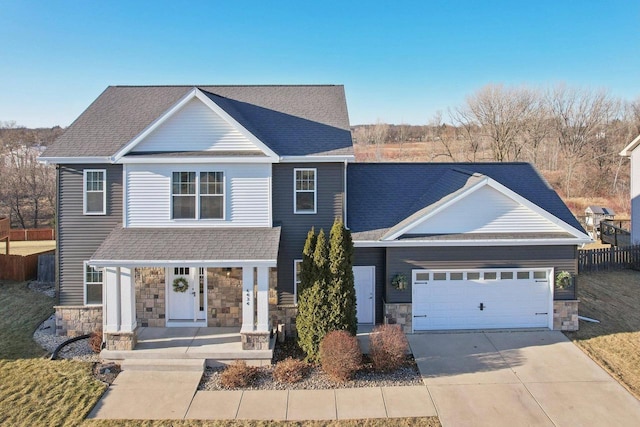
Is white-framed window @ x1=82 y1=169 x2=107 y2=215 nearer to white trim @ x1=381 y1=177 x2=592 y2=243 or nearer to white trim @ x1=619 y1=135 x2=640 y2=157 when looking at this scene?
white trim @ x1=381 y1=177 x2=592 y2=243

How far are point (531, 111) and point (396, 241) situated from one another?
41.8m

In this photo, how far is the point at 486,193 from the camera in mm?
13156

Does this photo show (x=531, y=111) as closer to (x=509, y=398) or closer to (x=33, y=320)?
(x=509, y=398)

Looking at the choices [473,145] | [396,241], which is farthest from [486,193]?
[473,145]

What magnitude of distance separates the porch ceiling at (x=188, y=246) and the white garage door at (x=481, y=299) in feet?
15.7

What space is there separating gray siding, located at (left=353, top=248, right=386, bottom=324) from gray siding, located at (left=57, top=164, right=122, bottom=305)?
7.54m

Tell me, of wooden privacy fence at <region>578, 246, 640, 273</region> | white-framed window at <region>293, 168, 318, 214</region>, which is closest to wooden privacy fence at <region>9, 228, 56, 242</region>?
white-framed window at <region>293, 168, 318, 214</region>

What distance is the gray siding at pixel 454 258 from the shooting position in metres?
13.2

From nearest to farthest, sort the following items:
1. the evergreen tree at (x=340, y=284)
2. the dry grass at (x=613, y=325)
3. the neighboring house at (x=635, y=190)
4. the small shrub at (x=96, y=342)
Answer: the dry grass at (x=613, y=325) → the evergreen tree at (x=340, y=284) → the small shrub at (x=96, y=342) → the neighboring house at (x=635, y=190)

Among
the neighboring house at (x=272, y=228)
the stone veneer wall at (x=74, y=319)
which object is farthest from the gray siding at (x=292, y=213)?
the stone veneer wall at (x=74, y=319)

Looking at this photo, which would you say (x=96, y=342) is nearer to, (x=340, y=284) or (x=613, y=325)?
(x=340, y=284)

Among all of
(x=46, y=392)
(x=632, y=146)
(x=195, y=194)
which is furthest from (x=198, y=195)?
(x=632, y=146)

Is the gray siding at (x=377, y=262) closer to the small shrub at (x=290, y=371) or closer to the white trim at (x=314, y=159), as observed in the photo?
the white trim at (x=314, y=159)

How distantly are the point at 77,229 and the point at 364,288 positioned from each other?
9153 mm
